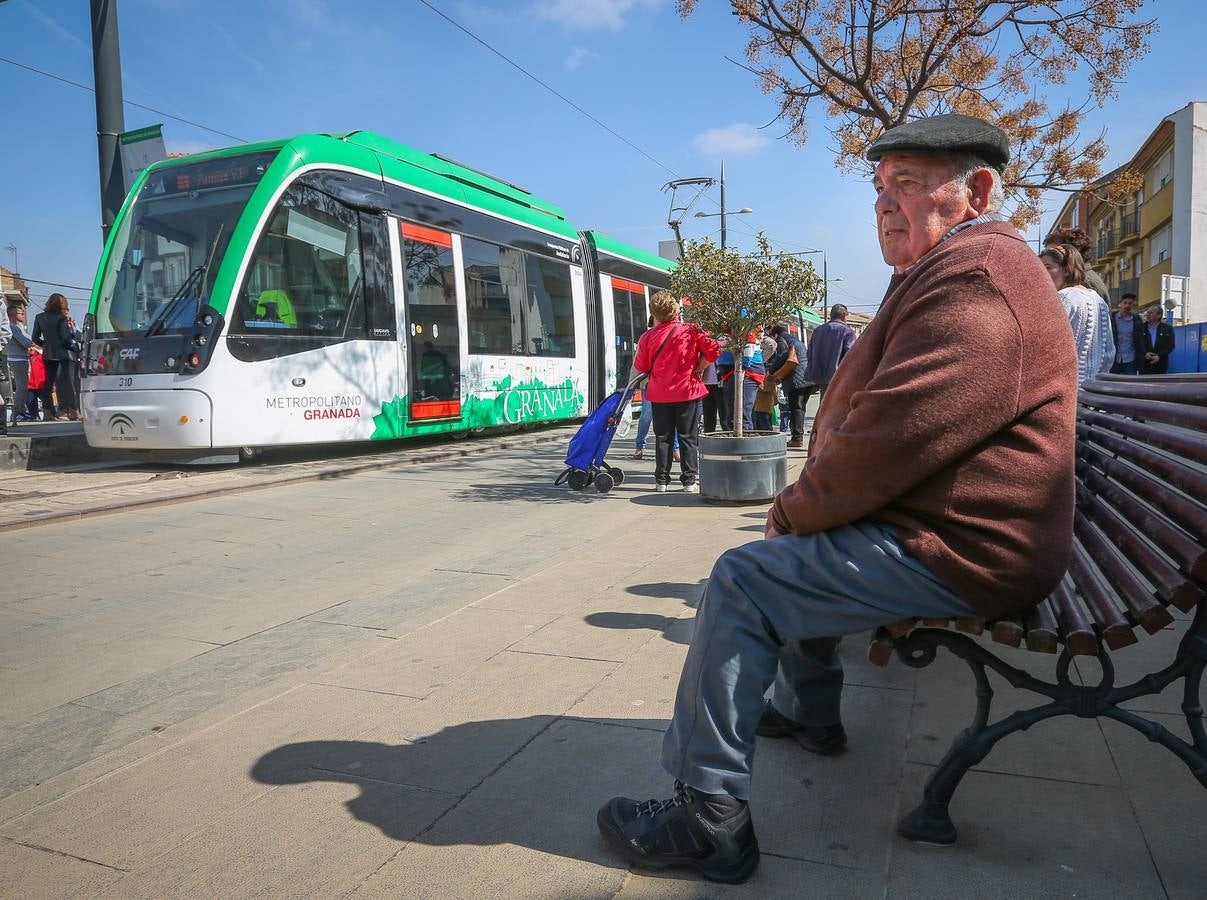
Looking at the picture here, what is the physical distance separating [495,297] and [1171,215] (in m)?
39.2

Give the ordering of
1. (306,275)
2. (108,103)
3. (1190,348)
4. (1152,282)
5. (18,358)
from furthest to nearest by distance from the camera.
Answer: (1152,282), (1190,348), (18,358), (108,103), (306,275)

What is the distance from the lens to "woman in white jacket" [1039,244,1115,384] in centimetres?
493

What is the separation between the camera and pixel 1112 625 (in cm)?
190

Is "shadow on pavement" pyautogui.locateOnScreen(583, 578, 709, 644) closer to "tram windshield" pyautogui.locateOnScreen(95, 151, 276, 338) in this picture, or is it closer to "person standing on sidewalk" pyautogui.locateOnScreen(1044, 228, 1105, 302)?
"person standing on sidewalk" pyautogui.locateOnScreen(1044, 228, 1105, 302)

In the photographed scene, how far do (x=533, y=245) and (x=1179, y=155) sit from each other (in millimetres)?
37203

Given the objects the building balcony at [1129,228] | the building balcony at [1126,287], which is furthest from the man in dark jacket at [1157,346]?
the building balcony at [1129,228]

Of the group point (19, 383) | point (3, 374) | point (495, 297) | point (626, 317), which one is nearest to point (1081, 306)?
point (495, 297)

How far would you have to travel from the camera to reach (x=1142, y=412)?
294 centimetres

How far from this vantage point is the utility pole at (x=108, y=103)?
10.5 meters

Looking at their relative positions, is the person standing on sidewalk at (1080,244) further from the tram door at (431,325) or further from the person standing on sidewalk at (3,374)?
the person standing on sidewalk at (3,374)

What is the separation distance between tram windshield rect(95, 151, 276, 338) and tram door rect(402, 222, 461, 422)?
2.21 m

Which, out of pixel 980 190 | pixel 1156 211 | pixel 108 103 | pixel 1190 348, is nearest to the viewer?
pixel 980 190

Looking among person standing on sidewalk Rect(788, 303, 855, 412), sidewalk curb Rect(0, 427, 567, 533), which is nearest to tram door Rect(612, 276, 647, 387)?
sidewalk curb Rect(0, 427, 567, 533)

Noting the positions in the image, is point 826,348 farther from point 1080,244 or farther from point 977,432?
point 977,432
